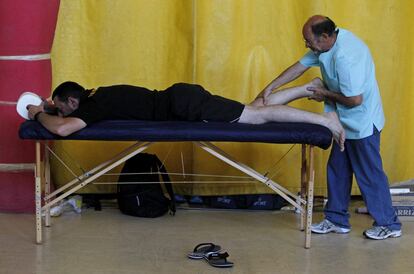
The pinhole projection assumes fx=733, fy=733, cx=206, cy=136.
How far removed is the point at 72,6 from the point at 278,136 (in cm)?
166

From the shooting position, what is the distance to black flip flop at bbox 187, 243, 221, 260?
339cm

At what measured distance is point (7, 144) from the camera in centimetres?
412

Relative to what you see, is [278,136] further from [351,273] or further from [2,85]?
[2,85]

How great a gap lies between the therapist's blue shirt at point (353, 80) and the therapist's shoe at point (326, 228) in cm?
51

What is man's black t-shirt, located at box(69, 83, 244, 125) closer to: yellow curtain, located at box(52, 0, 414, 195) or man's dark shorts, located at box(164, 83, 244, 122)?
man's dark shorts, located at box(164, 83, 244, 122)

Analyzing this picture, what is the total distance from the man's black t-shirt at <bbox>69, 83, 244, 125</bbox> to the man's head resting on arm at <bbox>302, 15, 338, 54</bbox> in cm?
49

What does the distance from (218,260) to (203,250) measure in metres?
0.14

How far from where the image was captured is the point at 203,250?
343 centimetres

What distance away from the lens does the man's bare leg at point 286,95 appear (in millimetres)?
3805

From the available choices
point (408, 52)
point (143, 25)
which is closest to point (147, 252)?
point (143, 25)

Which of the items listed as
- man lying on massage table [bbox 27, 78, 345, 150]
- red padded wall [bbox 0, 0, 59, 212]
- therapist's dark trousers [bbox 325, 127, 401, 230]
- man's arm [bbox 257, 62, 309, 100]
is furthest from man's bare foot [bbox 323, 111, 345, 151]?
red padded wall [bbox 0, 0, 59, 212]

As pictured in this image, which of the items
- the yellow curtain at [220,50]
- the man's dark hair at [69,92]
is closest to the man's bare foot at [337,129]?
the yellow curtain at [220,50]

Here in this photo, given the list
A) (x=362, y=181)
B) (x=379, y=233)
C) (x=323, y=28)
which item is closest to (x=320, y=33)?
(x=323, y=28)

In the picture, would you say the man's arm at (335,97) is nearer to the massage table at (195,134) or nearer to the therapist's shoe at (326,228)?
the massage table at (195,134)
